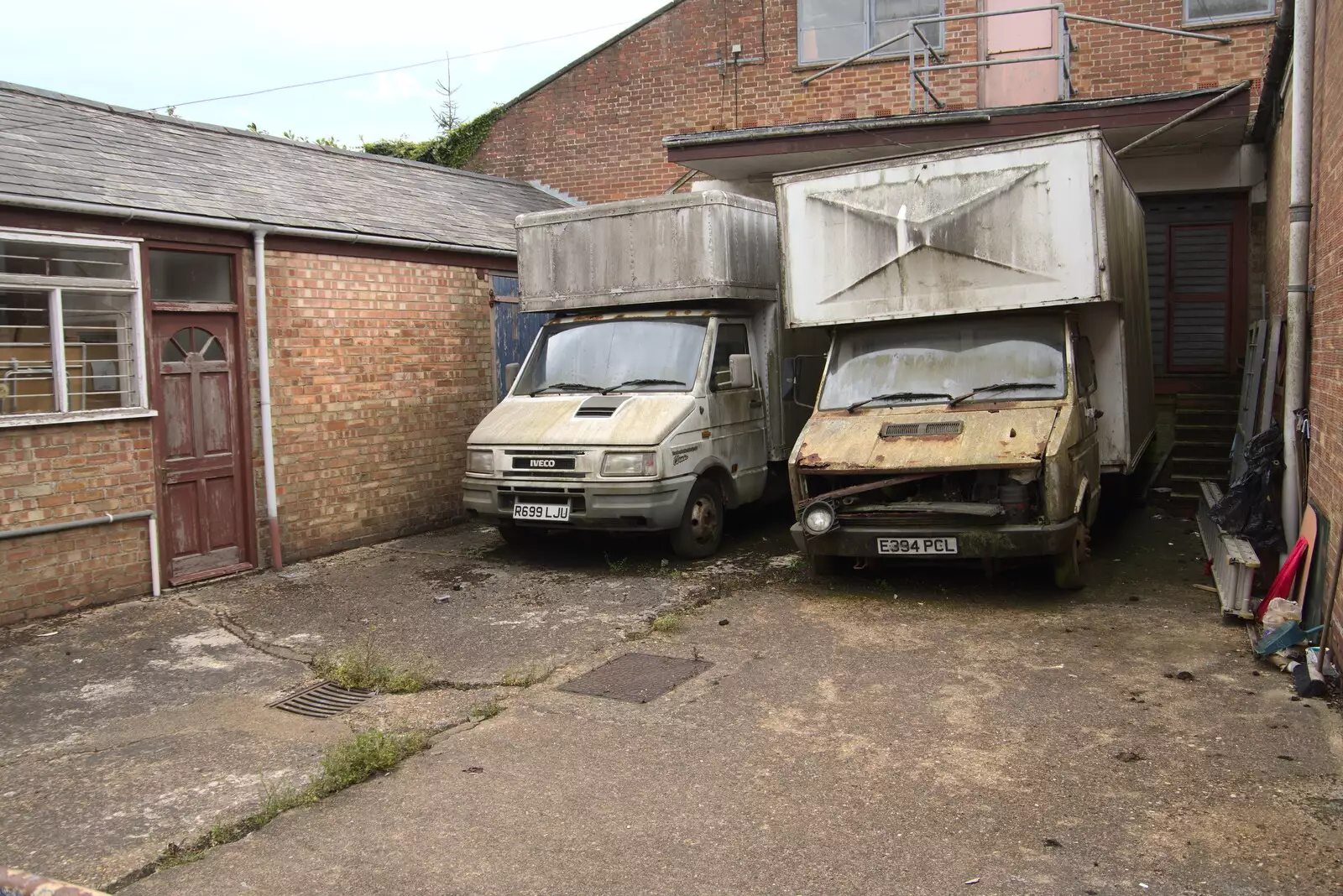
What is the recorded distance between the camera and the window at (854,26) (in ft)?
46.8

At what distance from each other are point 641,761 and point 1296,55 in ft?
21.6

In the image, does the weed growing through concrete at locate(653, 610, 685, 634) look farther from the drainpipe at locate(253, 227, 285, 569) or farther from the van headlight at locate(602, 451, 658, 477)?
the drainpipe at locate(253, 227, 285, 569)

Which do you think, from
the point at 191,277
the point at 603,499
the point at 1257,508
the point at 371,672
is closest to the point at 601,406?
the point at 603,499

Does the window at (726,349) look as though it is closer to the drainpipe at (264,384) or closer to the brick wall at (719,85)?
the drainpipe at (264,384)

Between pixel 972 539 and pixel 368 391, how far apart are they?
19.6ft

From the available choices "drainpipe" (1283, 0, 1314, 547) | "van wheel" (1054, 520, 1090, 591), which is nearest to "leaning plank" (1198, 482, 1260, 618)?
"drainpipe" (1283, 0, 1314, 547)

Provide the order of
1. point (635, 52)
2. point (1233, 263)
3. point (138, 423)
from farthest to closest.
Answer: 1. point (635, 52)
2. point (1233, 263)
3. point (138, 423)

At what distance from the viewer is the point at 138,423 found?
26.4ft

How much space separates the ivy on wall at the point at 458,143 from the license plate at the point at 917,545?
11541mm

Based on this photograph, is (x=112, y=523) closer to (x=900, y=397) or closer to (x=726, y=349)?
(x=726, y=349)

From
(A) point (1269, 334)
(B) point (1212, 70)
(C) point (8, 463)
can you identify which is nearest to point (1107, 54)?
(B) point (1212, 70)

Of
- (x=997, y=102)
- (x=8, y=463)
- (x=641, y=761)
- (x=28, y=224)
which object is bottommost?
(x=641, y=761)

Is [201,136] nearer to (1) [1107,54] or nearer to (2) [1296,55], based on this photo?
(2) [1296,55]

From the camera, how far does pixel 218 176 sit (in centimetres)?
942
